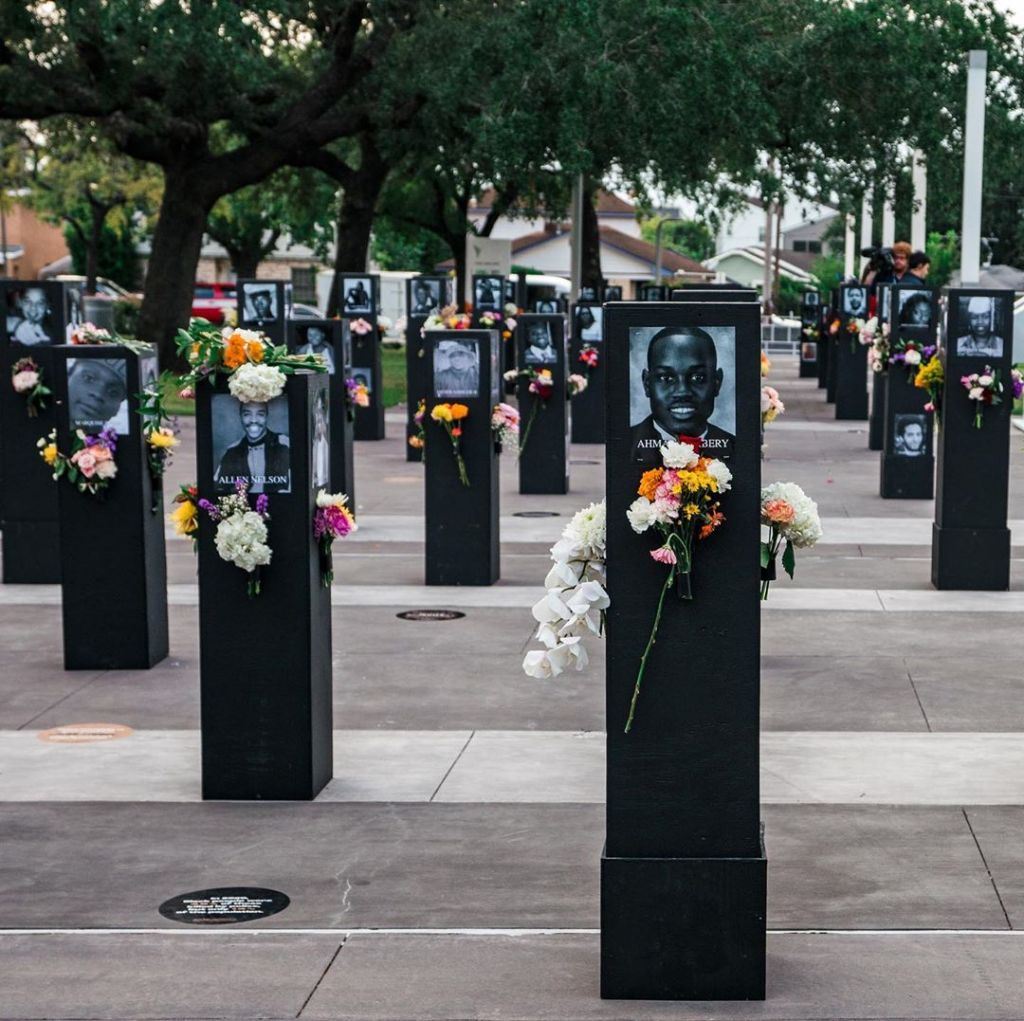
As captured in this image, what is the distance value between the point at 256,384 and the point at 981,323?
7.38 meters

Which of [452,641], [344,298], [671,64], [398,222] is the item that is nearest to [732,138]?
[671,64]

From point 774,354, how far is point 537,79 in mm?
28429

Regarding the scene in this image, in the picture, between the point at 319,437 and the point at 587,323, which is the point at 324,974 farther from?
the point at 587,323

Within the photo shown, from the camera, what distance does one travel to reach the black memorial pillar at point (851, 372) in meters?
30.0

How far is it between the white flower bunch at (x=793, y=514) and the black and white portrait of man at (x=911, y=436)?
13.8 meters

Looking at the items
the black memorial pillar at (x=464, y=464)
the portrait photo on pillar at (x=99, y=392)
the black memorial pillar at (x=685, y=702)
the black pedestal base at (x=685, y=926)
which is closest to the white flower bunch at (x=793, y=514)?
the black memorial pillar at (x=685, y=702)

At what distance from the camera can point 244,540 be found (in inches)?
308

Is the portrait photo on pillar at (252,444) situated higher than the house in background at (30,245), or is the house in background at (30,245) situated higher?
the house in background at (30,245)

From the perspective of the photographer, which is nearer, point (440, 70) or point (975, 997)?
point (975, 997)

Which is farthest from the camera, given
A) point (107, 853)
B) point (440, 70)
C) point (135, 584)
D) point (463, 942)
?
point (440, 70)

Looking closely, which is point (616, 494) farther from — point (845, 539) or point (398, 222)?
point (398, 222)

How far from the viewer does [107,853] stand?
731cm

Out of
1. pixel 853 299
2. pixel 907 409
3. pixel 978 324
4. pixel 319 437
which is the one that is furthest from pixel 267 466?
pixel 853 299

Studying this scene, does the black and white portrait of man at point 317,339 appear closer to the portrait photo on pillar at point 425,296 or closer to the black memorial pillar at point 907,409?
the black memorial pillar at point 907,409
